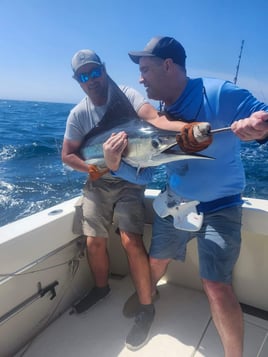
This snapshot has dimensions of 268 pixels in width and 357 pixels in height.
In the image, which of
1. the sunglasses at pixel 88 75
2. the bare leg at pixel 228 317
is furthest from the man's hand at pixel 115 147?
the bare leg at pixel 228 317

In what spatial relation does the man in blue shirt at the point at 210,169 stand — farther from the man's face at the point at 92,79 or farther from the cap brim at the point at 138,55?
the man's face at the point at 92,79

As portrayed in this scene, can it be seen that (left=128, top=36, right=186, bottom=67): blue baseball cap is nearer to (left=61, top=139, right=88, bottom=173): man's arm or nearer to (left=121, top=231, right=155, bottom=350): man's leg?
(left=61, top=139, right=88, bottom=173): man's arm

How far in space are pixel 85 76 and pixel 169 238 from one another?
1204 millimetres

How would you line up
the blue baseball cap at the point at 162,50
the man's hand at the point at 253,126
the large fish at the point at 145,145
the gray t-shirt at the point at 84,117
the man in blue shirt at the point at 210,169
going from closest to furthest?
the man's hand at the point at 253,126, the large fish at the point at 145,145, the man in blue shirt at the point at 210,169, the blue baseball cap at the point at 162,50, the gray t-shirt at the point at 84,117

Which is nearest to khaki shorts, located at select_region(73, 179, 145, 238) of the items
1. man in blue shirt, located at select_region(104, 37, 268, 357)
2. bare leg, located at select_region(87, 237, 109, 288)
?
bare leg, located at select_region(87, 237, 109, 288)

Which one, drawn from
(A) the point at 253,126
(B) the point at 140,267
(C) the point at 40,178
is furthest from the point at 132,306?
(C) the point at 40,178

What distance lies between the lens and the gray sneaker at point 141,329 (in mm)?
1883

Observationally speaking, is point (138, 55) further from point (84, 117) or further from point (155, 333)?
point (155, 333)

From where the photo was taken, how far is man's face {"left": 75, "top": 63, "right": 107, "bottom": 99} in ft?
6.89

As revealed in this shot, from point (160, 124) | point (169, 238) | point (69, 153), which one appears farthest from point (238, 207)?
point (69, 153)

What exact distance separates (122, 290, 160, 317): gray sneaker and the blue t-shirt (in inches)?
35.4

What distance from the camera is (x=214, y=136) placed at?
163 cm

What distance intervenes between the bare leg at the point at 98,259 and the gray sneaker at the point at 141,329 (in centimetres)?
39

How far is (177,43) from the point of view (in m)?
1.75
